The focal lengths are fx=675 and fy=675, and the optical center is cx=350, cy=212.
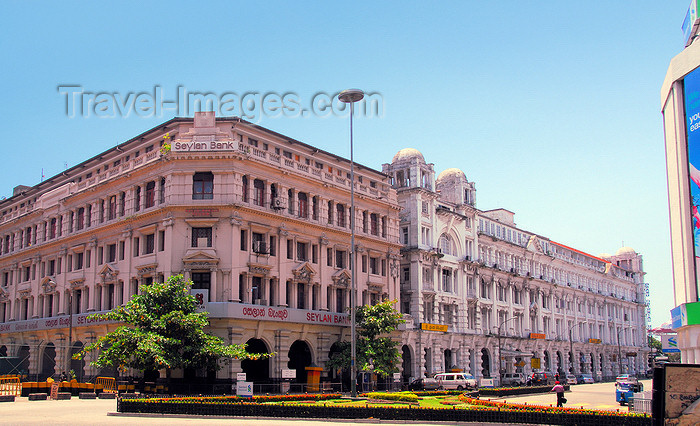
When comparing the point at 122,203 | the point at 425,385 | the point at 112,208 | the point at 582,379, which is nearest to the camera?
the point at 122,203

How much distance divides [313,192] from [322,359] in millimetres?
14024

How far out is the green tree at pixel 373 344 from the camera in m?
54.8

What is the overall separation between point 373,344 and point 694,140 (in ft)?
96.6

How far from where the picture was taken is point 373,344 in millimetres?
56344

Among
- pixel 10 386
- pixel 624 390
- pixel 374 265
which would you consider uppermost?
pixel 374 265

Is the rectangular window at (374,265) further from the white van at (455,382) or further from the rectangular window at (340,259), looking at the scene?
the white van at (455,382)

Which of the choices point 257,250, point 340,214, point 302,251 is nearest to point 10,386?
point 257,250

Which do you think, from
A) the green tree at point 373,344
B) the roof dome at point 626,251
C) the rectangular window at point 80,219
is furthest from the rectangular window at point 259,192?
the roof dome at point 626,251

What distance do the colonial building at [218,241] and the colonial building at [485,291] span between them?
604 centimetres

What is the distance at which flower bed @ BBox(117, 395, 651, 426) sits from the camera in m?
24.1

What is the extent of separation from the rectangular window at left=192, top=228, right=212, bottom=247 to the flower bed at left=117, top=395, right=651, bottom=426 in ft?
60.3

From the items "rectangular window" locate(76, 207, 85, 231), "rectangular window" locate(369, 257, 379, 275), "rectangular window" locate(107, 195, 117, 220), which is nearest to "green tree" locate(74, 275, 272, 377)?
"rectangular window" locate(107, 195, 117, 220)

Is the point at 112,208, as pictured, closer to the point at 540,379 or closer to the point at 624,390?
the point at 624,390

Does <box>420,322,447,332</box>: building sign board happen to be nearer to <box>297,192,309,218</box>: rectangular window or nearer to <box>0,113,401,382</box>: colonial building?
<box>0,113,401,382</box>: colonial building
